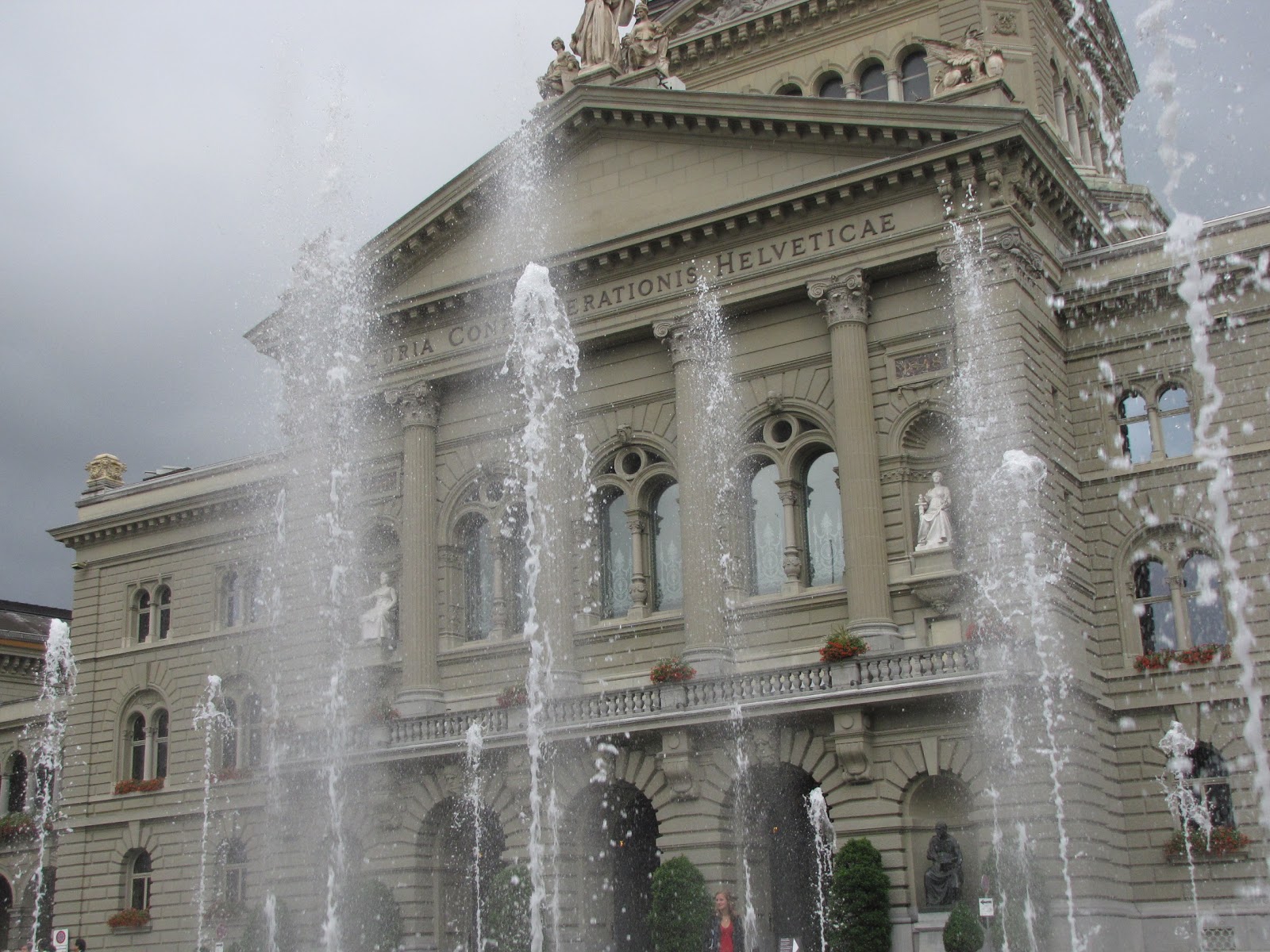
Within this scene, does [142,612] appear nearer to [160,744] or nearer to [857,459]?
[160,744]

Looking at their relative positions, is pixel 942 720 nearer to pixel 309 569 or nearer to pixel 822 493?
pixel 822 493

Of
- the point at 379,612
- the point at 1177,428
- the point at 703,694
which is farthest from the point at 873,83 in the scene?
the point at 703,694

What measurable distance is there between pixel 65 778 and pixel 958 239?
99.0 ft

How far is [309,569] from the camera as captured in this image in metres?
40.0

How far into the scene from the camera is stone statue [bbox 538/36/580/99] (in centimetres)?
3866

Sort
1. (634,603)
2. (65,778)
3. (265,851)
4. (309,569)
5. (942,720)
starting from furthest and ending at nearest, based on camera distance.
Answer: (65,778) → (309,569) → (265,851) → (634,603) → (942,720)

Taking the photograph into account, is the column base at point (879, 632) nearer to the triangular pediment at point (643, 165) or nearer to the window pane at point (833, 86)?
the triangular pediment at point (643, 165)

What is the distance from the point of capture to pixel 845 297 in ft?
108

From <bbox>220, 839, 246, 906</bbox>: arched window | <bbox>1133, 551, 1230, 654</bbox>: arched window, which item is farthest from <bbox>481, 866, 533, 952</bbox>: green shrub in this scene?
<bbox>1133, 551, 1230, 654</bbox>: arched window

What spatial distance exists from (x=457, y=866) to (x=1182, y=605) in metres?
16.0

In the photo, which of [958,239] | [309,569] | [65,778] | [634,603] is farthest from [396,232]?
[65,778]

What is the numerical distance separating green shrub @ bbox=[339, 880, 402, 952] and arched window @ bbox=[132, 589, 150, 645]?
16.2 m

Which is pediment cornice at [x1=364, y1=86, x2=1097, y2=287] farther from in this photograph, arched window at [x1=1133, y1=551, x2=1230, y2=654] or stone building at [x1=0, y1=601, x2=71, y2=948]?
stone building at [x1=0, y1=601, x2=71, y2=948]

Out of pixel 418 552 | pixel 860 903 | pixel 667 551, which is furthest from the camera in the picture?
pixel 418 552
